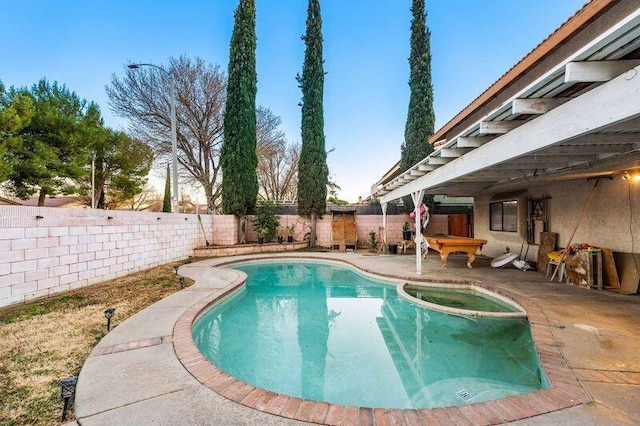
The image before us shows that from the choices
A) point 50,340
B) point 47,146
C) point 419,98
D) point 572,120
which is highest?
point 419,98

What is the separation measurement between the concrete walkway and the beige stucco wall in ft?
5.67

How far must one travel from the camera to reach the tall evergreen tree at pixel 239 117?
13.6 metres

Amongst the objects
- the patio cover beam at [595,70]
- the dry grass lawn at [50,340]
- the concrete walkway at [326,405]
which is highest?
the patio cover beam at [595,70]

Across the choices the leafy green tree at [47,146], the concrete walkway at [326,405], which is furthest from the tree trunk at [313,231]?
the leafy green tree at [47,146]

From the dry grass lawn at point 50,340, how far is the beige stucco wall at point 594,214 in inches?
352

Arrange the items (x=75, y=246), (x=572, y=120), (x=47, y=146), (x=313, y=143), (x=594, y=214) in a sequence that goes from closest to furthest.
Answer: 1. (x=572, y=120)
2. (x=75, y=246)
3. (x=594, y=214)
4. (x=47, y=146)
5. (x=313, y=143)

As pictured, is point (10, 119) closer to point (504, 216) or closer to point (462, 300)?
point (462, 300)

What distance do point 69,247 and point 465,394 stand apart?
7559 mm

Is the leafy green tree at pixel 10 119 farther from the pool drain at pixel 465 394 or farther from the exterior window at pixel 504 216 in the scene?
the exterior window at pixel 504 216

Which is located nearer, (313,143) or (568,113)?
(568,113)

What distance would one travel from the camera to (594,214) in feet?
20.7

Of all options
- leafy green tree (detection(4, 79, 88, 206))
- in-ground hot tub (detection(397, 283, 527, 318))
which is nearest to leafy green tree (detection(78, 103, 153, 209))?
leafy green tree (detection(4, 79, 88, 206))

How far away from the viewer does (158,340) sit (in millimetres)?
3553

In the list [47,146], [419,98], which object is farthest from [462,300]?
[47,146]
